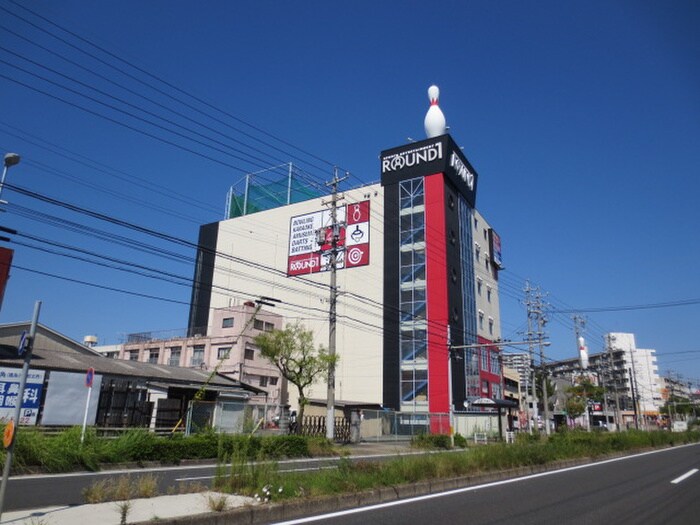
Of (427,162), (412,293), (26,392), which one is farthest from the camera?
(427,162)

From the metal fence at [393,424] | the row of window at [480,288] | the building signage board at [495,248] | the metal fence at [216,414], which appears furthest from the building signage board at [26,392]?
the building signage board at [495,248]

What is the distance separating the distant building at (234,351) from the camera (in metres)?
48.1

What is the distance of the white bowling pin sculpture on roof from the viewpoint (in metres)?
57.5

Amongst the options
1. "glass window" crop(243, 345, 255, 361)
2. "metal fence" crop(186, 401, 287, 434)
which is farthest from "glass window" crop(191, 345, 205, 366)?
"metal fence" crop(186, 401, 287, 434)

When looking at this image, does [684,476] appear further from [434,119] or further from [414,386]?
[434,119]

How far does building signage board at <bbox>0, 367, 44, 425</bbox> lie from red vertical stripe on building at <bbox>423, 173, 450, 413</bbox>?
34.7 meters

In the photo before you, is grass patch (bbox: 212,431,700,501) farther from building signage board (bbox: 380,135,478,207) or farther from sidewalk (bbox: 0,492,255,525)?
building signage board (bbox: 380,135,478,207)

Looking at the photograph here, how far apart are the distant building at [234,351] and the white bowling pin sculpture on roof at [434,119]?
28.0m

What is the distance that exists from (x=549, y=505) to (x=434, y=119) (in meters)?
53.3

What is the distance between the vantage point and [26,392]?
1869 centimetres

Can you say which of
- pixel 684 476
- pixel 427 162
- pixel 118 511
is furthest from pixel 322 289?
pixel 118 511

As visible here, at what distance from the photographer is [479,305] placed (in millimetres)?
60344

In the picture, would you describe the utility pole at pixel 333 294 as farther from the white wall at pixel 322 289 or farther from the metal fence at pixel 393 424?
the white wall at pixel 322 289

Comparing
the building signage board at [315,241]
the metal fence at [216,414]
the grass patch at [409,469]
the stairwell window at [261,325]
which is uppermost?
the building signage board at [315,241]
